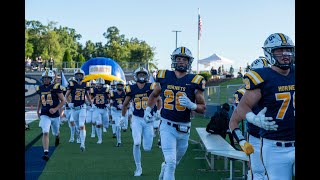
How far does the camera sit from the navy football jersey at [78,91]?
610 inches

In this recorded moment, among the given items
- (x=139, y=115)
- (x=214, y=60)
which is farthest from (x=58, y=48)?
(x=139, y=115)

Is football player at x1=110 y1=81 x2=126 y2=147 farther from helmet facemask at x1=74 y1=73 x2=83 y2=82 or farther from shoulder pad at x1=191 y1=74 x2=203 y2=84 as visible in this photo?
shoulder pad at x1=191 y1=74 x2=203 y2=84

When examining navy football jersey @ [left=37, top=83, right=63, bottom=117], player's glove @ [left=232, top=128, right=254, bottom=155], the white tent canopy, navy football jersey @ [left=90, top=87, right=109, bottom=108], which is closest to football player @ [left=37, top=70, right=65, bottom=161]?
navy football jersey @ [left=37, top=83, right=63, bottom=117]

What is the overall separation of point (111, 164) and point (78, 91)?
4.43 metres

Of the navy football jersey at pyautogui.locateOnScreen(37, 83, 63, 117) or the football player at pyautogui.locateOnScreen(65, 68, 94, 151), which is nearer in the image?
the navy football jersey at pyautogui.locateOnScreen(37, 83, 63, 117)

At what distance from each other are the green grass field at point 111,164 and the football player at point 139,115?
533mm

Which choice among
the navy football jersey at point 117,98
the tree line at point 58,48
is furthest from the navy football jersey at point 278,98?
the tree line at point 58,48

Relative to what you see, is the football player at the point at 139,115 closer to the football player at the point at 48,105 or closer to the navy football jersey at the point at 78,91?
Answer: the football player at the point at 48,105

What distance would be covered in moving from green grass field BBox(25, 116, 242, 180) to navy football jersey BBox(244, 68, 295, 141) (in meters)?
4.90

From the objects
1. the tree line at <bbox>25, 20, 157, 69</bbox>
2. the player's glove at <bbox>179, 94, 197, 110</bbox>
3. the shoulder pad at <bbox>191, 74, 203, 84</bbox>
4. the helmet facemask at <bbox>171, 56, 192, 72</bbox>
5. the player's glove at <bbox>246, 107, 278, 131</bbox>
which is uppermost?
the tree line at <bbox>25, 20, 157, 69</bbox>

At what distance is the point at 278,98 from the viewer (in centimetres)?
527

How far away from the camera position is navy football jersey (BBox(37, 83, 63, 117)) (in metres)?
12.4

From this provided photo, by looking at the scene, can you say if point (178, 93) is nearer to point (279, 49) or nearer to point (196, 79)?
point (196, 79)

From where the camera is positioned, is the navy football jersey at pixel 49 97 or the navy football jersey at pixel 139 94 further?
the navy football jersey at pixel 49 97
